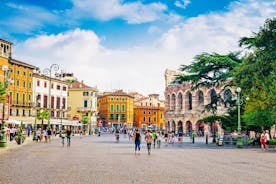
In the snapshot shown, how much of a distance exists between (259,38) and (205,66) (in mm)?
10568

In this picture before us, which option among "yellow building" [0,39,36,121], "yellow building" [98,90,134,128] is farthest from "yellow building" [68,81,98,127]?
"yellow building" [98,90,134,128]

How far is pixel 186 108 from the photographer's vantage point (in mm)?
76125

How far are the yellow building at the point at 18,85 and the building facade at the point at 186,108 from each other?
29613 mm

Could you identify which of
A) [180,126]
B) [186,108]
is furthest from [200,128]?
[186,108]

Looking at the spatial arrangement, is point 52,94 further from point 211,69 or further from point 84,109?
point 211,69

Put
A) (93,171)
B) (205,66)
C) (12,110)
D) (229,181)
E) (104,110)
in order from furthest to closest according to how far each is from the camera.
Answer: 1. (104,110)
2. (12,110)
3. (205,66)
4. (93,171)
5. (229,181)

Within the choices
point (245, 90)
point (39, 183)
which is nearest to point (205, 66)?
point (245, 90)

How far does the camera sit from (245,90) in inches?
1284

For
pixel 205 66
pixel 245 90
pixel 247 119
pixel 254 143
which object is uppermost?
pixel 205 66

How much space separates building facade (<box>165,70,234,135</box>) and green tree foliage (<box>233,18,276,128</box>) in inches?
1458

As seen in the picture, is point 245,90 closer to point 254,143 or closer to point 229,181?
point 254,143

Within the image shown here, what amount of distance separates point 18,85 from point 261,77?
48872 millimetres

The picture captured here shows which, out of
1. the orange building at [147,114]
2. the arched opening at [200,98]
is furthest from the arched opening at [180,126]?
the orange building at [147,114]

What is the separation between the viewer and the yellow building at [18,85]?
64312 millimetres
